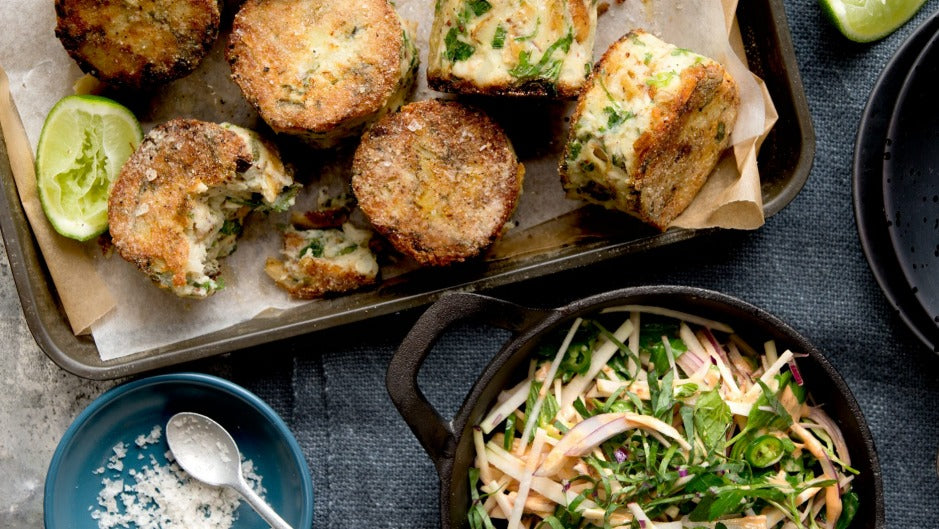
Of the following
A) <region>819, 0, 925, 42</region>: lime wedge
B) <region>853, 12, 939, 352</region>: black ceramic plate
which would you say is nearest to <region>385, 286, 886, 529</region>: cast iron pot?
<region>853, 12, 939, 352</region>: black ceramic plate

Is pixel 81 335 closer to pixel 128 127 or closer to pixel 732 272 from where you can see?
pixel 128 127

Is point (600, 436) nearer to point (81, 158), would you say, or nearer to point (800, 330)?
point (800, 330)

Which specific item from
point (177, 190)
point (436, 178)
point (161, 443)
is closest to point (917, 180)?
point (436, 178)

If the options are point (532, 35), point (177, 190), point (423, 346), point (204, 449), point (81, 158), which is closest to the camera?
point (423, 346)

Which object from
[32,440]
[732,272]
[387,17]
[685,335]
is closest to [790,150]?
[732,272]

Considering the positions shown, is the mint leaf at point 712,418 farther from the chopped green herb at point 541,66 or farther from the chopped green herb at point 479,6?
the chopped green herb at point 479,6

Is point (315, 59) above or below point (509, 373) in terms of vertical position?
above

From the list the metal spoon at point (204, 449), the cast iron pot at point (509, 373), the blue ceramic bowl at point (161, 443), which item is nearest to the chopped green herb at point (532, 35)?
the cast iron pot at point (509, 373)
